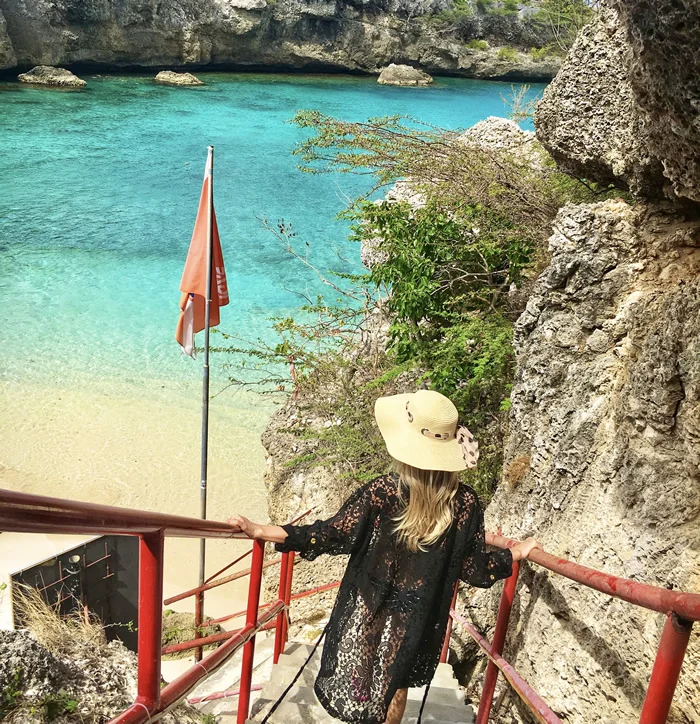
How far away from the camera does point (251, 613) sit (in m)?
2.87

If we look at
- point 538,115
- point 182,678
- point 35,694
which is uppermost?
point 538,115

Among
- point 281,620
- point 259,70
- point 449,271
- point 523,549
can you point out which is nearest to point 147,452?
point 449,271

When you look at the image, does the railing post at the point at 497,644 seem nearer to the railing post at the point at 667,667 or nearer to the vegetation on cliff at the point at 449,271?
the railing post at the point at 667,667

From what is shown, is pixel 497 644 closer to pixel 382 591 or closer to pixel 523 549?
pixel 523 549

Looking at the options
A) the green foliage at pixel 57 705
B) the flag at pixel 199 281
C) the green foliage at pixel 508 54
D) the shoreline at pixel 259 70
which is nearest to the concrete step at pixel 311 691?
the green foliage at pixel 57 705

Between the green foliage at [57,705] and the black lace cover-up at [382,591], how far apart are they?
0.89 m

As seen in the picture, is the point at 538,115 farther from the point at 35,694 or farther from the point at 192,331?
the point at 192,331

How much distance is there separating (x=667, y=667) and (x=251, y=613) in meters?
1.71

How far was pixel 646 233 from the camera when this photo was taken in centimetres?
381

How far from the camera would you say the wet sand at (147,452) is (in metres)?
9.78

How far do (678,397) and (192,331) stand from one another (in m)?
6.05

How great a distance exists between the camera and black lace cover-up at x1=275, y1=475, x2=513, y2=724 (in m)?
2.43

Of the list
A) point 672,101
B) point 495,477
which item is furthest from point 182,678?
point 495,477

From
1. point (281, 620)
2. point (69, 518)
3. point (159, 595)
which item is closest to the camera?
point (69, 518)
